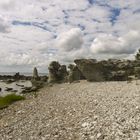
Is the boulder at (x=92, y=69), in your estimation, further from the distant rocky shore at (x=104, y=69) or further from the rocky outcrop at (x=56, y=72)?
the rocky outcrop at (x=56, y=72)

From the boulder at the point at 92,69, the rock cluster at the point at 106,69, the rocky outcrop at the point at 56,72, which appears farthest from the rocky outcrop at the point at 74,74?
the boulder at the point at 92,69

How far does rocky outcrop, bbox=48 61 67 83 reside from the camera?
94.6 metres

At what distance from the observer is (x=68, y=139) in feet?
49.4

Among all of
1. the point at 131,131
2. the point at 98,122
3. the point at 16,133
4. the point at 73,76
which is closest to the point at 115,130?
the point at 131,131

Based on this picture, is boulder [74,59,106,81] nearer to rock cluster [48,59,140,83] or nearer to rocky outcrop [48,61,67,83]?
rock cluster [48,59,140,83]

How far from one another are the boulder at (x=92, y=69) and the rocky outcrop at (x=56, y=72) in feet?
49.4

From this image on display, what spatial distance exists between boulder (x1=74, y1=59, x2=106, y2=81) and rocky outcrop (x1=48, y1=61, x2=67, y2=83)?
15046 millimetres

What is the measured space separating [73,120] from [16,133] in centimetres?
384

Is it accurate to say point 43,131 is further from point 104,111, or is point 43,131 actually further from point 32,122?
point 104,111

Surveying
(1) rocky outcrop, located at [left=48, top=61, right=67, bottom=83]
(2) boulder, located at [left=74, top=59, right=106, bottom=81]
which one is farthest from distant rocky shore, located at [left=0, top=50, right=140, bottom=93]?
(1) rocky outcrop, located at [left=48, top=61, right=67, bottom=83]

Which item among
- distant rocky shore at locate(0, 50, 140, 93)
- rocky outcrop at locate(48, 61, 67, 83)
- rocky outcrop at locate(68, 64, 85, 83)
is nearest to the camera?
distant rocky shore at locate(0, 50, 140, 93)

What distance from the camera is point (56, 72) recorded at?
313ft

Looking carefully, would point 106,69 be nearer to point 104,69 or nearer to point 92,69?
point 104,69

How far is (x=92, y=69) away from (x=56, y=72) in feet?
61.6
